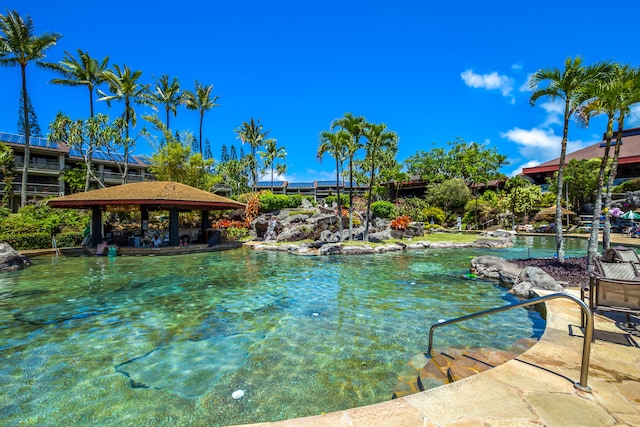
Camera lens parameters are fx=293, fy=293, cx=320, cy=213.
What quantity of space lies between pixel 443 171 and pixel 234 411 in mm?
47753

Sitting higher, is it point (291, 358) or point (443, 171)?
point (443, 171)

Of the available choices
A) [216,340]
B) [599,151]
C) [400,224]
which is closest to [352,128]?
[400,224]

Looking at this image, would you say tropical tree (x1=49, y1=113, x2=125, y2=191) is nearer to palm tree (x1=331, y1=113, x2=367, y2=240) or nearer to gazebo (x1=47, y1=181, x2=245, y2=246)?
gazebo (x1=47, y1=181, x2=245, y2=246)

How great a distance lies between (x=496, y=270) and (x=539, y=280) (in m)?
2.38

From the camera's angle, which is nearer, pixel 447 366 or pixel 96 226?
pixel 447 366

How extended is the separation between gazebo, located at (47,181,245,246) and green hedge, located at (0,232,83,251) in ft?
6.26

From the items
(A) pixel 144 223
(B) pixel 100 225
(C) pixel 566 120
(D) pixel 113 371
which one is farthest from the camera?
(A) pixel 144 223

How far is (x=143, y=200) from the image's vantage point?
16.1 meters

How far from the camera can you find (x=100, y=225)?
18156 millimetres

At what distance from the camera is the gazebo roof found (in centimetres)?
1631

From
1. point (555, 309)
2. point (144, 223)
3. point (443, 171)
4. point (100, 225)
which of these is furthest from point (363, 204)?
point (555, 309)

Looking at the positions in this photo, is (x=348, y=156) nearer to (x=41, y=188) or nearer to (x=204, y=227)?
(x=204, y=227)

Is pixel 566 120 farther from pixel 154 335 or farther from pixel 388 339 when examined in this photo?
pixel 154 335

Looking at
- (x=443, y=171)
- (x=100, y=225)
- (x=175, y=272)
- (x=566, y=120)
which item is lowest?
(x=175, y=272)
